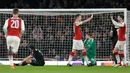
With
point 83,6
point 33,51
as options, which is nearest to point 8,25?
point 33,51

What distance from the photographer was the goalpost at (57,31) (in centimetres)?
2295

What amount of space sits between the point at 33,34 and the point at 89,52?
3.02 meters

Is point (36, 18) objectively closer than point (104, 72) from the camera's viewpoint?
No

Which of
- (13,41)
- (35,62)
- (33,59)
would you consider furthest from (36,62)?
(13,41)

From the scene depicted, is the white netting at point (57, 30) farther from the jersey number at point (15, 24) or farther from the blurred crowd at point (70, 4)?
the jersey number at point (15, 24)

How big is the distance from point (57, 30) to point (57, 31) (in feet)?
0.16

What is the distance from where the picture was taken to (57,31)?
23234mm

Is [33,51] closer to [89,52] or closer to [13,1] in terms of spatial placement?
[89,52]

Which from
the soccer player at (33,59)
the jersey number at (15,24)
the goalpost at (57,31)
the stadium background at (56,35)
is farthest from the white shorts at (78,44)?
the jersey number at (15,24)

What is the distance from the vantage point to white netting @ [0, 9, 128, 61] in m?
23.0

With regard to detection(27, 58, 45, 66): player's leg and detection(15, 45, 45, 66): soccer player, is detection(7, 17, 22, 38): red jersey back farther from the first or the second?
detection(27, 58, 45, 66): player's leg

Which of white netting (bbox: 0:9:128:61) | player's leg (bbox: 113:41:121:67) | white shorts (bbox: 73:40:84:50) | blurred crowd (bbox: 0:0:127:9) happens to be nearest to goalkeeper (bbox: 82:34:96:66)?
white shorts (bbox: 73:40:84:50)

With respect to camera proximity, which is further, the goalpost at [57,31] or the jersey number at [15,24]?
the goalpost at [57,31]

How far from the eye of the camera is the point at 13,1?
29219mm
